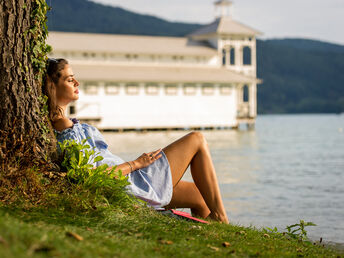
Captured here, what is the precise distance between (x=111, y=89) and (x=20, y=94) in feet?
94.1

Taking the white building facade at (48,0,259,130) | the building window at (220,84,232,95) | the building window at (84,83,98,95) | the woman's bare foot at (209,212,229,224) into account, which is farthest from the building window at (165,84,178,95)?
the woman's bare foot at (209,212,229,224)

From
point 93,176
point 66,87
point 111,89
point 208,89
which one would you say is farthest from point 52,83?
point 208,89

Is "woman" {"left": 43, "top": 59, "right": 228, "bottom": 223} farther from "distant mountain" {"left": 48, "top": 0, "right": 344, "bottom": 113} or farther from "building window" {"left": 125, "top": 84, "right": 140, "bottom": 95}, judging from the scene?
"distant mountain" {"left": 48, "top": 0, "right": 344, "bottom": 113}

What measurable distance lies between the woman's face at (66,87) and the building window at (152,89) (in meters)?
29.2

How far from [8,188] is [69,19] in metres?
155

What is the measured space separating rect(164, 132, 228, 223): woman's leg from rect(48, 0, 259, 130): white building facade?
1056 inches

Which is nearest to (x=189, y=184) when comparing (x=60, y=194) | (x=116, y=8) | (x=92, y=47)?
(x=60, y=194)

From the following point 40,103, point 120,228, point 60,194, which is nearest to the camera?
point 120,228

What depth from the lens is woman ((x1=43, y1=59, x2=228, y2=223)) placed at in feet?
14.6

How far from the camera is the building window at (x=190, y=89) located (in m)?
34.8

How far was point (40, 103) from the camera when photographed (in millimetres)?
4316

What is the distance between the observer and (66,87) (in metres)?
4.49

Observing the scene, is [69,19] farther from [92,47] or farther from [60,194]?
[60,194]

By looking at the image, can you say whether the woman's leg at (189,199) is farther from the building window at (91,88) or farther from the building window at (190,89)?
the building window at (190,89)
